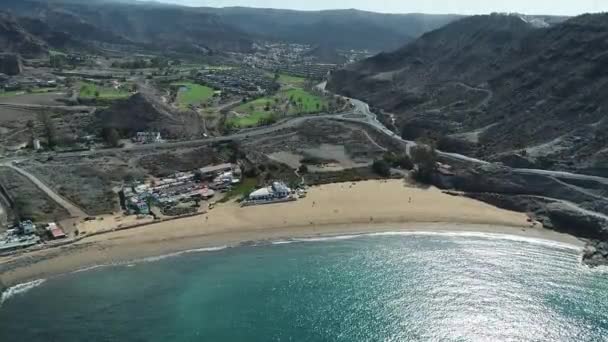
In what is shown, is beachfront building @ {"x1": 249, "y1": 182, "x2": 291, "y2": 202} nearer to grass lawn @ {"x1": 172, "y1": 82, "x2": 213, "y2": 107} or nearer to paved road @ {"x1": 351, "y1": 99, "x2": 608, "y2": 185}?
paved road @ {"x1": 351, "y1": 99, "x2": 608, "y2": 185}

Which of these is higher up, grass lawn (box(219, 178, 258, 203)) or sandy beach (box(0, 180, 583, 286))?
sandy beach (box(0, 180, 583, 286))

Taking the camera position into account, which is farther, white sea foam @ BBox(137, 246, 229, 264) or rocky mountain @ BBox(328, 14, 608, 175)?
rocky mountain @ BBox(328, 14, 608, 175)

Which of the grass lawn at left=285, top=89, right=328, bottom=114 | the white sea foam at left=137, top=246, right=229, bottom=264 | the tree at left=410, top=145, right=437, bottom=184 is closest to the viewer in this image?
the white sea foam at left=137, top=246, right=229, bottom=264

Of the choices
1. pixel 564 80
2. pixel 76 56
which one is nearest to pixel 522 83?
pixel 564 80

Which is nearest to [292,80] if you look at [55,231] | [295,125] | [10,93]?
[295,125]

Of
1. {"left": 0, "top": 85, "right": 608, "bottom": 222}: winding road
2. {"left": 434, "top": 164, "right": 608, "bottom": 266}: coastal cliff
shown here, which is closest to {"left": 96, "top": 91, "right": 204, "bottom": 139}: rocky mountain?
{"left": 0, "top": 85, "right": 608, "bottom": 222}: winding road

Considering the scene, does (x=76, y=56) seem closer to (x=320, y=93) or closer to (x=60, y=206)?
(x=320, y=93)

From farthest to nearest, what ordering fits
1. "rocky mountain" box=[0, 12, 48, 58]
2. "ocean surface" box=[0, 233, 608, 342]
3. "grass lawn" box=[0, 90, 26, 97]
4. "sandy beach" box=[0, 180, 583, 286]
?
"rocky mountain" box=[0, 12, 48, 58] < "grass lawn" box=[0, 90, 26, 97] < "sandy beach" box=[0, 180, 583, 286] < "ocean surface" box=[0, 233, 608, 342]

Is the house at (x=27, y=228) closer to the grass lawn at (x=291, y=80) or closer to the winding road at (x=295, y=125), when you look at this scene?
the winding road at (x=295, y=125)
